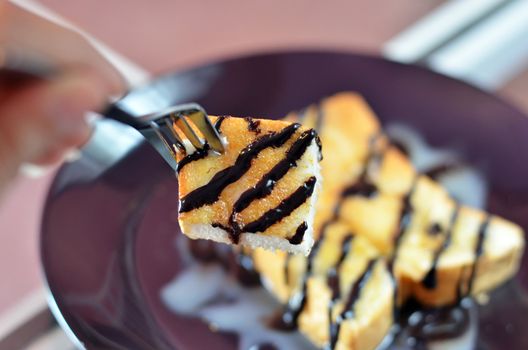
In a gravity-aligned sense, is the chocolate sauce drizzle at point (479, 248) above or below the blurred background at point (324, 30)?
below

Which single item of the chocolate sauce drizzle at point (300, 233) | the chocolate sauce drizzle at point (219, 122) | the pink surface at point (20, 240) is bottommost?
the pink surface at point (20, 240)

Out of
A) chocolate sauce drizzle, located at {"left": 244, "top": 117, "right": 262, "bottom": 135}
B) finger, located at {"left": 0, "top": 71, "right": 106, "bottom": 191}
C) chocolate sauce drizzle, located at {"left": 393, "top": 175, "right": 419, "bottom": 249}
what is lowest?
chocolate sauce drizzle, located at {"left": 393, "top": 175, "right": 419, "bottom": 249}

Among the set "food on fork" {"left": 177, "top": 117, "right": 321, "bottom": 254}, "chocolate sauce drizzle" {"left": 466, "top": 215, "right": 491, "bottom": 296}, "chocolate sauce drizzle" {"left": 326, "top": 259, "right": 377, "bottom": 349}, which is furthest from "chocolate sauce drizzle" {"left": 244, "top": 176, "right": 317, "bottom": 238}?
"chocolate sauce drizzle" {"left": 466, "top": 215, "right": 491, "bottom": 296}

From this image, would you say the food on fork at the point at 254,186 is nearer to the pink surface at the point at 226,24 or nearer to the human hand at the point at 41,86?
the human hand at the point at 41,86

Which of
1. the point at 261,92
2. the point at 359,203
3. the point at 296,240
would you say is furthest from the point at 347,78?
the point at 296,240

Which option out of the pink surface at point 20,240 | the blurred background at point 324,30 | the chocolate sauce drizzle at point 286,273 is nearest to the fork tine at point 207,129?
the chocolate sauce drizzle at point 286,273

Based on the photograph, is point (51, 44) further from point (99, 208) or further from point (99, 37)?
point (99, 37)

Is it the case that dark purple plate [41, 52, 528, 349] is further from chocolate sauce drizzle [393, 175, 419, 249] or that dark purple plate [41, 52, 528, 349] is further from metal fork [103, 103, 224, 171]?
metal fork [103, 103, 224, 171]

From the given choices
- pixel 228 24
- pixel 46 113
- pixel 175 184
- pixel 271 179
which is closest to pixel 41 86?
pixel 46 113
